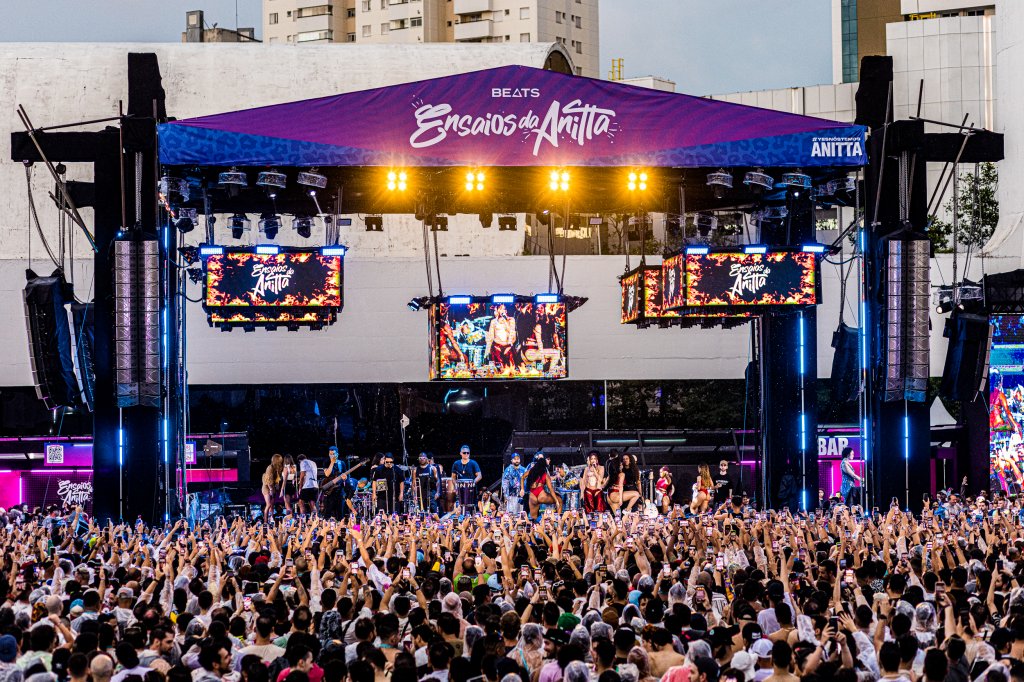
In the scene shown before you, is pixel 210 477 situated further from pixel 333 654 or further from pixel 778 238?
pixel 333 654

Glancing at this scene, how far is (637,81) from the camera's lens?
267 ft

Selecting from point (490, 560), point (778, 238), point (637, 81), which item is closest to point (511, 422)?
point (778, 238)

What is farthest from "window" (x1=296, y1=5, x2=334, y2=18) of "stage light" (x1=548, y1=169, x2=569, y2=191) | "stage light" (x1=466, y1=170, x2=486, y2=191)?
"stage light" (x1=548, y1=169, x2=569, y2=191)

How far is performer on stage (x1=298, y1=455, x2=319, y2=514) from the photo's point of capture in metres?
23.5

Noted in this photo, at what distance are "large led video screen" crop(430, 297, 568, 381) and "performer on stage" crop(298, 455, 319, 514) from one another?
3.55 metres

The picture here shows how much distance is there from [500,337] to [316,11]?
93.3m

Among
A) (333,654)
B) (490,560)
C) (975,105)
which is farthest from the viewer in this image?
(975,105)

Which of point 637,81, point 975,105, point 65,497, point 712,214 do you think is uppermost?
point 637,81

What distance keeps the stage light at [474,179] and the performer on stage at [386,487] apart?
5796 mm

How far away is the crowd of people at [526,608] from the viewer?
8008 millimetres

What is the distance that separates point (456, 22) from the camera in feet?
344

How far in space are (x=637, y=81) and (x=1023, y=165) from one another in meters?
55.8

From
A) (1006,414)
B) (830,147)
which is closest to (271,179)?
(830,147)

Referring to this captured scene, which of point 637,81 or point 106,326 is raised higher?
point 637,81
